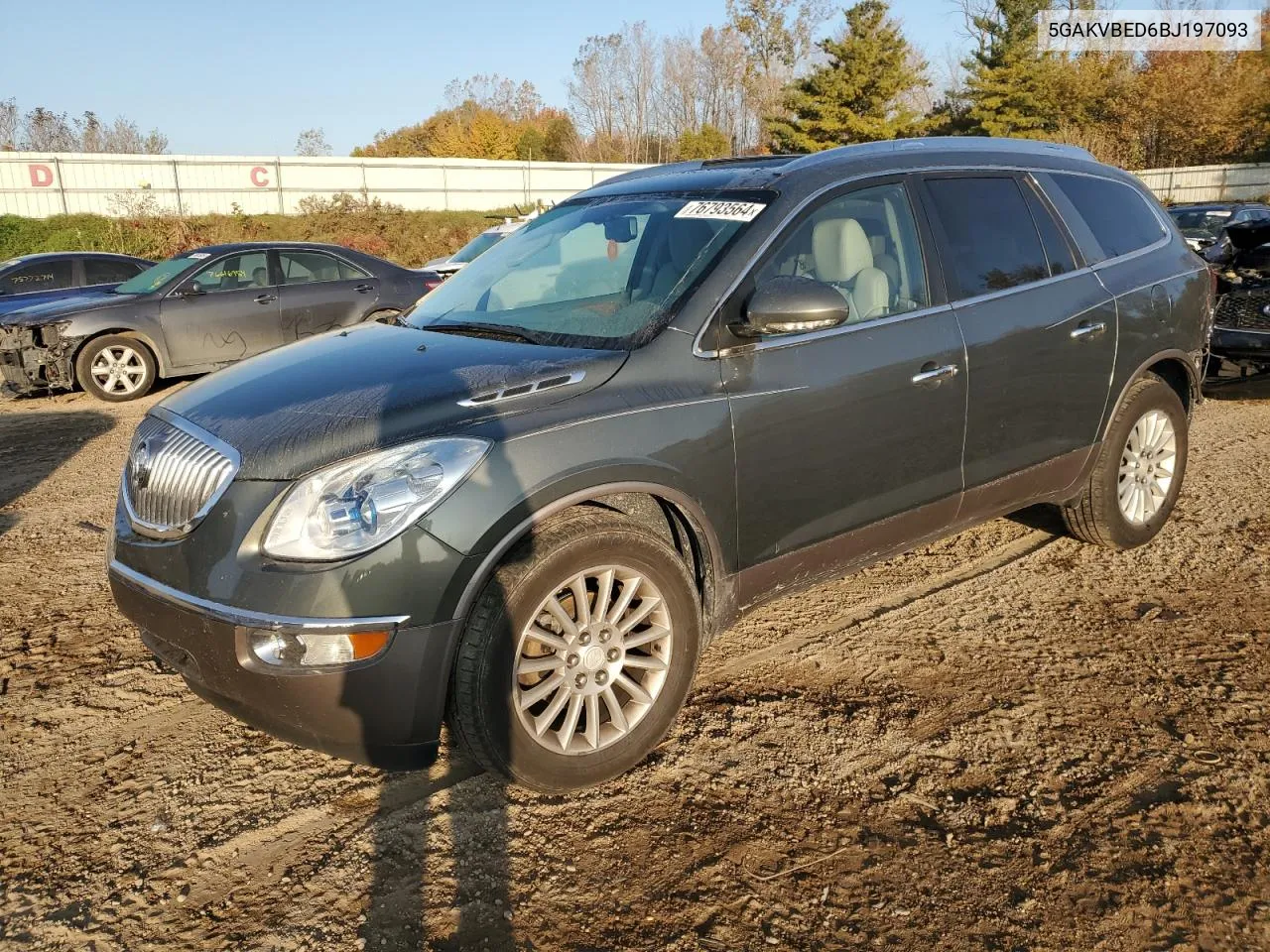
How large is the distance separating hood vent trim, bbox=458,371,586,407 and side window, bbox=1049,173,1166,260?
2.75m

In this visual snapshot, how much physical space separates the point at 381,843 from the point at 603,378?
59.0 inches

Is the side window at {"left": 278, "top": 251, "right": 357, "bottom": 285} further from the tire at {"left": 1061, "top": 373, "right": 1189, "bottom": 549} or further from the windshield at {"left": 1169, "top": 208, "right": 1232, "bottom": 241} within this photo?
the windshield at {"left": 1169, "top": 208, "right": 1232, "bottom": 241}

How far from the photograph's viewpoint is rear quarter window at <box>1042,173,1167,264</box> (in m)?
4.38

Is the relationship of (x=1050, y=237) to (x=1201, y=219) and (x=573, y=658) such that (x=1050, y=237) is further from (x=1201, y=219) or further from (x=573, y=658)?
(x=1201, y=219)

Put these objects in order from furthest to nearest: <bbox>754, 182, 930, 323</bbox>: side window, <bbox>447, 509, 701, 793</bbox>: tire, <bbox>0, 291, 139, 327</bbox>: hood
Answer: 1. <bbox>0, 291, 139, 327</bbox>: hood
2. <bbox>754, 182, 930, 323</bbox>: side window
3. <bbox>447, 509, 701, 793</bbox>: tire

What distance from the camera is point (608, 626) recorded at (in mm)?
2895

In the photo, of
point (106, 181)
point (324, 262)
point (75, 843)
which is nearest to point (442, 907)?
point (75, 843)

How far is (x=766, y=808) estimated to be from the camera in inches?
111

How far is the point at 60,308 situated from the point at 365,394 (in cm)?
862

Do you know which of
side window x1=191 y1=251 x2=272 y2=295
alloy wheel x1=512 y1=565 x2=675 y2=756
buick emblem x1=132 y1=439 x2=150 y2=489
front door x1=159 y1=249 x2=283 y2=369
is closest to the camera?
alloy wheel x1=512 y1=565 x2=675 y2=756

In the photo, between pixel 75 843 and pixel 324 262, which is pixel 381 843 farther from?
pixel 324 262

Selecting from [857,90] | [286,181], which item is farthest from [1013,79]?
[286,181]

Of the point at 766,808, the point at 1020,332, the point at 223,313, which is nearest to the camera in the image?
the point at 766,808

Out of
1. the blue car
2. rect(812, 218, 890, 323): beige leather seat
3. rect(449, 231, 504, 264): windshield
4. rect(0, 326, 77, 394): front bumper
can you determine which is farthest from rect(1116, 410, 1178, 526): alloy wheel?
the blue car
